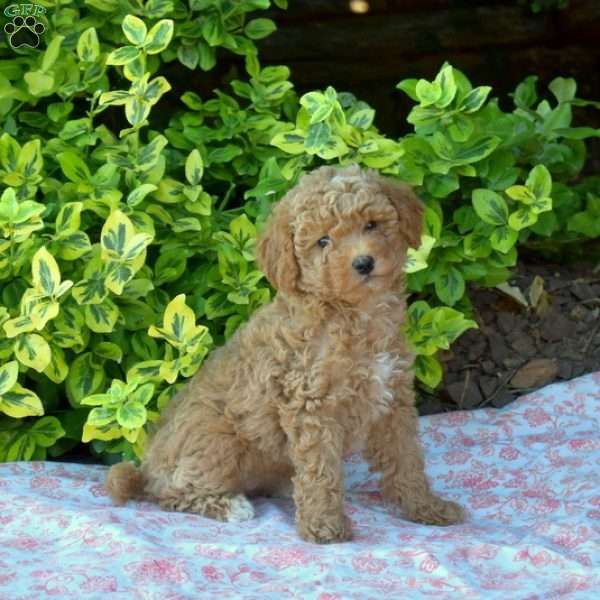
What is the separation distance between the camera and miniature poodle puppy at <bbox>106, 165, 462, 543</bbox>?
12.1 feet

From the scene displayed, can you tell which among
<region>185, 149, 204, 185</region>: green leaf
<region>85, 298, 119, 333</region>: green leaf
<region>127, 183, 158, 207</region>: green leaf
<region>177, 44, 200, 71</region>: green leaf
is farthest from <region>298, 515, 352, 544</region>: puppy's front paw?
<region>177, 44, 200, 71</region>: green leaf

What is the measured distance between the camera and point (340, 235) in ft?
11.9

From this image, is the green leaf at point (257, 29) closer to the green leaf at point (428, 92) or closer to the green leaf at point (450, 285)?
the green leaf at point (428, 92)

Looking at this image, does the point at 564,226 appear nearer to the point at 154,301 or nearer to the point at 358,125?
the point at 358,125

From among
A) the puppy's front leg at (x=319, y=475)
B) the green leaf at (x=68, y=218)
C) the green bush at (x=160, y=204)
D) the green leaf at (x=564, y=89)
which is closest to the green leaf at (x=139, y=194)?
the green bush at (x=160, y=204)

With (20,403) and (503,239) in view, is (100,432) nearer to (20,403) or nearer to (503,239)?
(20,403)

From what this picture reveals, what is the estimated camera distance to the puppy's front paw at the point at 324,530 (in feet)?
12.6

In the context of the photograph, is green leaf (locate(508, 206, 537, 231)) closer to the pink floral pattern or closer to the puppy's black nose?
the pink floral pattern

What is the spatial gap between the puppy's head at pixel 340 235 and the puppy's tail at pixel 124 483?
961mm

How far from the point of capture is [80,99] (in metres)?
5.71

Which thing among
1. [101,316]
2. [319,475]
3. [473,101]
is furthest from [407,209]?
[101,316]

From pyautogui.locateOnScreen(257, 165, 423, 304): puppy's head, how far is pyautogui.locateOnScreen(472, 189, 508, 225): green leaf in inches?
45.6

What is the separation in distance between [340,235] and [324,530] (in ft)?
3.16

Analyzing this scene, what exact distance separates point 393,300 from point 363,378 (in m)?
0.28
